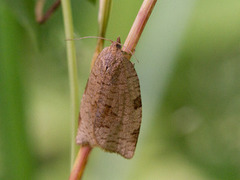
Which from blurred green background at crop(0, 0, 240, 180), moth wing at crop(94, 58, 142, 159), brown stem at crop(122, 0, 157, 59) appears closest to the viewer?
brown stem at crop(122, 0, 157, 59)

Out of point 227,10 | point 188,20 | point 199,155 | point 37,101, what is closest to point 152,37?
point 188,20

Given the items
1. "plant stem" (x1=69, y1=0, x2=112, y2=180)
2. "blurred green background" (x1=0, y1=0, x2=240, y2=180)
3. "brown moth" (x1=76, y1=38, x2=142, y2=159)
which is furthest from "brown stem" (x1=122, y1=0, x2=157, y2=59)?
"blurred green background" (x1=0, y1=0, x2=240, y2=180)

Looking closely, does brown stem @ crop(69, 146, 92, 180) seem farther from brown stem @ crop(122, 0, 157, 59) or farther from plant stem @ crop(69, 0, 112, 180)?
brown stem @ crop(122, 0, 157, 59)

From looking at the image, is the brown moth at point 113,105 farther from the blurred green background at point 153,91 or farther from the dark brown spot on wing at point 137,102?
the blurred green background at point 153,91

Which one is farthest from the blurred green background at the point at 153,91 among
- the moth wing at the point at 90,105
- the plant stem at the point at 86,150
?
the plant stem at the point at 86,150

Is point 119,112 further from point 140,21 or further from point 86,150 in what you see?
point 140,21

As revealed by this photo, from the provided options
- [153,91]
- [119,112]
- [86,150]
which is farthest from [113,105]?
[153,91]
